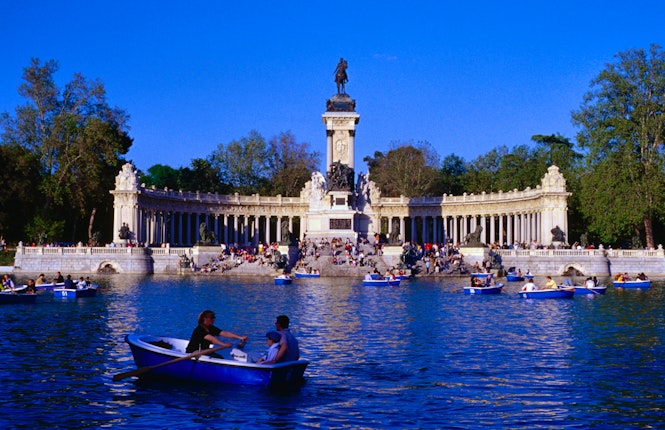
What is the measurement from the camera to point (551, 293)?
41375 millimetres

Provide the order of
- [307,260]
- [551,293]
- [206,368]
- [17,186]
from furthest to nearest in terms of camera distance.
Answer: [17,186] → [307,260] → [551,293] → [206,368]

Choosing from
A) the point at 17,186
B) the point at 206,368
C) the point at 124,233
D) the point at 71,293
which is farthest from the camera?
the point at 17,186

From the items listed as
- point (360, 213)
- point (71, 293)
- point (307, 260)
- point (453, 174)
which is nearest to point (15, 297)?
point (71, 293)

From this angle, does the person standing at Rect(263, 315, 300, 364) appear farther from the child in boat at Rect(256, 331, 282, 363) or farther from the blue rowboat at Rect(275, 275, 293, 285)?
the blue rowboat at Rect(275, 275, 293, 285)

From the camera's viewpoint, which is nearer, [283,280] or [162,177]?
[283,280]

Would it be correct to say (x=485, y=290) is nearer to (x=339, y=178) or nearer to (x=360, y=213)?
(x=339, y=178)

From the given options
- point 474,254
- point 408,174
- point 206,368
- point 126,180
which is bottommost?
point 206,368

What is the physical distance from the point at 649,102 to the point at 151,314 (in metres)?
55.2

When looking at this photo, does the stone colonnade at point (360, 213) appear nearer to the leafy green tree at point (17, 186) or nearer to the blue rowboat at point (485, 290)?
the leafy green tree at point (17, 186)

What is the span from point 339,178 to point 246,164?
3469cm

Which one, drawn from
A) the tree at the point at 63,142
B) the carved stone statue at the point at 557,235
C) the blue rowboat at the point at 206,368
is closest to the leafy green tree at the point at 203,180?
the tree at the point at 63,142

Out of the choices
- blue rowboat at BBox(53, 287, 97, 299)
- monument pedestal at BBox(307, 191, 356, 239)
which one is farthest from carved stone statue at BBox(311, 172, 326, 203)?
blue rowboat at BBox(53, 287, 97, 299)

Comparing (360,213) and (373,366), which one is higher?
(360,213)

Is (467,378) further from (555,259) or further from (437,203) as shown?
(437,203)
